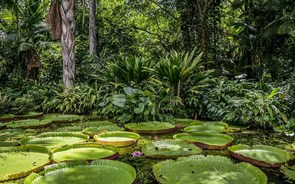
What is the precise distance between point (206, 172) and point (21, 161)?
1.55m

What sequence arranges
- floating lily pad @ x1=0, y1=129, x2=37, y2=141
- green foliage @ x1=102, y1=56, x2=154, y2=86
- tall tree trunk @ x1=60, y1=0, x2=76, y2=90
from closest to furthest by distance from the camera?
1. floating lily pad @ x1=0, y1=129, x2=37, y2=141
2. green foliage @ x1=102, y1=56, x2=154, y2=86
3. tall tree trunk @ x1=60, y1=0, x2=76, y2=90

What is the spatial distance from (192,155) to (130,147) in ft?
2.49

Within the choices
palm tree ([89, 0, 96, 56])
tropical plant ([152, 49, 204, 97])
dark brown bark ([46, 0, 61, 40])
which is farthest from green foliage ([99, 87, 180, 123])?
palm tree ([89, 0, 96, 56])

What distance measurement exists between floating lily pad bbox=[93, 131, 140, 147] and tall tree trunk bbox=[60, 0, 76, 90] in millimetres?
2984

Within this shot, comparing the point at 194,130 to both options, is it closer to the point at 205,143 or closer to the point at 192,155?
the point at 205,143

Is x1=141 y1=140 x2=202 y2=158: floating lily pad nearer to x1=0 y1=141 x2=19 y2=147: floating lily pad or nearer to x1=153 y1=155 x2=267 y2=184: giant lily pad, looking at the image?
x1=153 y1=155 x2=267 y2=184: giant lily pad

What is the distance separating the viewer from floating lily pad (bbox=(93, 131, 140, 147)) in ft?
8.97

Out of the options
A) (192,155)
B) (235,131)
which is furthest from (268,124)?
(192,155)

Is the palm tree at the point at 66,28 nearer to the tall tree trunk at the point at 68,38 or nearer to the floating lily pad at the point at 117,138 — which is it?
the tall tree trunk at the point at 68,38

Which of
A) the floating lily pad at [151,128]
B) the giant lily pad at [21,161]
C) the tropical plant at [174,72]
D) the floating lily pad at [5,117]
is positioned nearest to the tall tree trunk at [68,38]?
the floating lily pad at [5,117]

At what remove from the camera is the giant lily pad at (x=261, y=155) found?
2.16 metres

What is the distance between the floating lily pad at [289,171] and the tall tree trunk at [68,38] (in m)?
4.63

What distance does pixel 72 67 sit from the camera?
5.66 m

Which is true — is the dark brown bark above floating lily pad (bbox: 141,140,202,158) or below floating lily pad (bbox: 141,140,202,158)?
above
